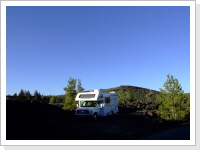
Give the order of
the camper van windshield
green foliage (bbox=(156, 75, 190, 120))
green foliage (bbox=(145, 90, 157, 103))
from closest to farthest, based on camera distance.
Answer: green foliage (bbox=(156, 75, 190, 120)) < the camper van windshield < green foliage (bbox=(145, 90, 157, 103))

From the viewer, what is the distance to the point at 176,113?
17.5 m

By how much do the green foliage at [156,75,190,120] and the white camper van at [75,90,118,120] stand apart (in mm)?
5941

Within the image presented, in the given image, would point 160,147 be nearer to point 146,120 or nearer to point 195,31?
point 195,31

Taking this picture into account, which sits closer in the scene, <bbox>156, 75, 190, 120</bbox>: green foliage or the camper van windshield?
<bbox>156, 75, 190, 120</bbox>: green foliage

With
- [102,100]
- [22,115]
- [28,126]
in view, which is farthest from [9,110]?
[102,100]

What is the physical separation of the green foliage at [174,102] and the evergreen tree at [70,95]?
45.2 ft

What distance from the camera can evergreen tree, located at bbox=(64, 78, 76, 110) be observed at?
1077 inches

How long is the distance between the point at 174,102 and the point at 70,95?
16.0 metres

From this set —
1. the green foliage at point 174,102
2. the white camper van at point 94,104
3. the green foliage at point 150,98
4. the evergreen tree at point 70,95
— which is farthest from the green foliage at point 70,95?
the green foliage at point 150,98

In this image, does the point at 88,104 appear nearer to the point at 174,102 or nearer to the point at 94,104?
the point at 94,104

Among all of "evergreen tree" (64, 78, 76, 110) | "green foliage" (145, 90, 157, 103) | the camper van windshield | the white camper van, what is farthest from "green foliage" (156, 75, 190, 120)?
"green foliage" (145, 90, 157, 103)

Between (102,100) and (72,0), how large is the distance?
12.4 m

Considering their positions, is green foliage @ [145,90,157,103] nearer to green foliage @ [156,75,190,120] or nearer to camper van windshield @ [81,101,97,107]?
green foliage @ [156,75,190,120]

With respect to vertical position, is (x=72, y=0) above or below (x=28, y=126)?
above
